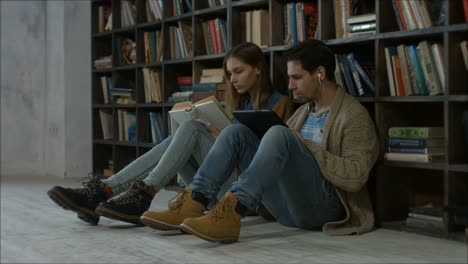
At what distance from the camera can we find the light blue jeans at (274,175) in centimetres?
247

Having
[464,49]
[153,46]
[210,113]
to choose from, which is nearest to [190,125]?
[210,113]

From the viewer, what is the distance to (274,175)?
8.20ft

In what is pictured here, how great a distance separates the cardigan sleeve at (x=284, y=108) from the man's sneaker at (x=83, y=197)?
2.71ft

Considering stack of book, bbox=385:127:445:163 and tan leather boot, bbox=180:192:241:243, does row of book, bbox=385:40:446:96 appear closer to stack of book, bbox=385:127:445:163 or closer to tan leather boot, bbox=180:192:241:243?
stack of book, bbox=385:127:445:163

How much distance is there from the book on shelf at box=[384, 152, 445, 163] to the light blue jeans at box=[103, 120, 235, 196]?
0.71 meters

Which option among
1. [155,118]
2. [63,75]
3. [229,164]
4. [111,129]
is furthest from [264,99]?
[63,75]

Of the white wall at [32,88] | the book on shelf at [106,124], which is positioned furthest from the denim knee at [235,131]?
the white wall at [32,88]

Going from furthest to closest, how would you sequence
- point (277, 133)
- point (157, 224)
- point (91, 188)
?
point (91, 188)
point (157, 224)
point (277, 133)

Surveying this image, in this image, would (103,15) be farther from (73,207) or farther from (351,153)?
(351,153)

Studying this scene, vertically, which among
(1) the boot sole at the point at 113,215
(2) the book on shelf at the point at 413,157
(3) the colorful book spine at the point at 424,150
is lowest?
(1) the boot sole at the point at 113,215

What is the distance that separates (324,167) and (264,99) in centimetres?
63

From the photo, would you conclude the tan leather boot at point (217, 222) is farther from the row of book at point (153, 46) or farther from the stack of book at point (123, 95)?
the stack of book at point (123, 95)

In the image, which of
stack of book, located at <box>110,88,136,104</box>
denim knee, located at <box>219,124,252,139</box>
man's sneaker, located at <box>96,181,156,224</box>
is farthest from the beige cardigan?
stack of book, located at <box>110,88,136,104</box>

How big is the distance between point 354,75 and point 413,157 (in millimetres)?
489
